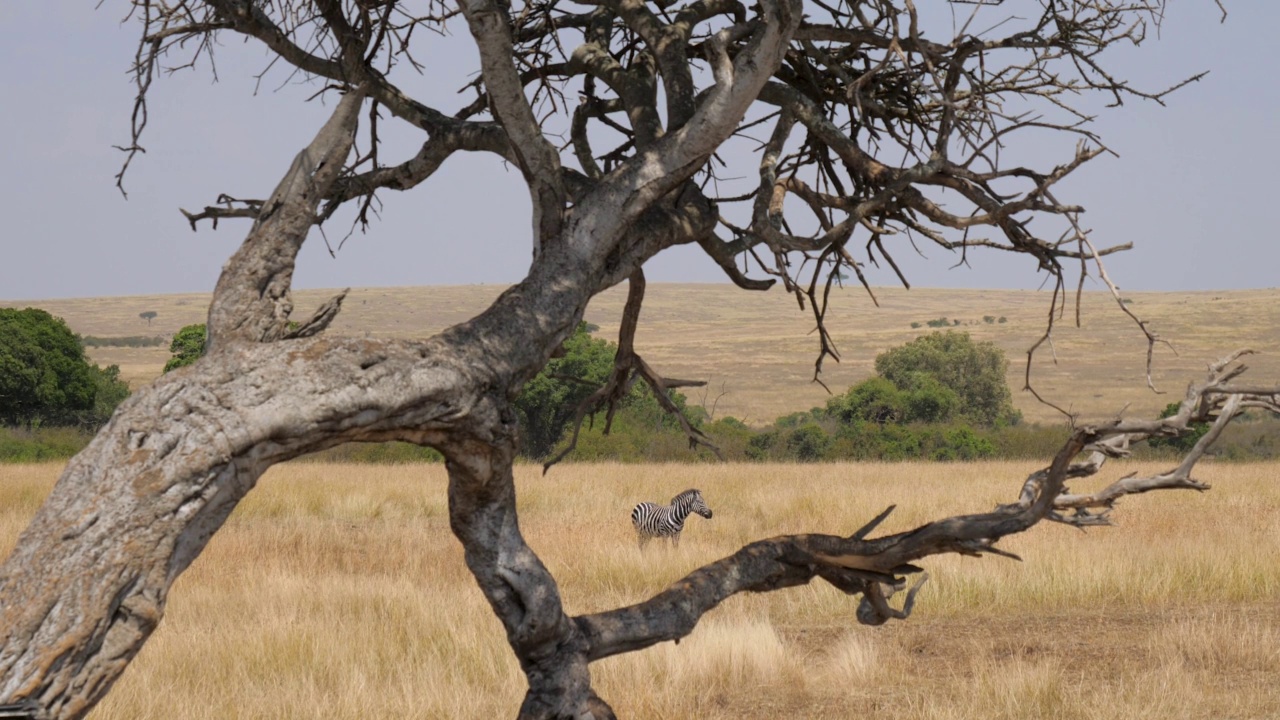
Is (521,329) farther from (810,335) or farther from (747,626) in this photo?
(810,335)

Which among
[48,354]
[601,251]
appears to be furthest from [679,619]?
[48,354]

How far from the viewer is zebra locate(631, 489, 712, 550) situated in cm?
1195

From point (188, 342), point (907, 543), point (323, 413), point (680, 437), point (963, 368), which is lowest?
point (680, 437)

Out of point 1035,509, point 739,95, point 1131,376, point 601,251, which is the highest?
point 739,95

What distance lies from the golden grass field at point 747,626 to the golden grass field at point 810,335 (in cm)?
2182

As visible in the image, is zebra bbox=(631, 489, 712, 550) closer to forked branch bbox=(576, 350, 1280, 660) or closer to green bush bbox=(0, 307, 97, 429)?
forked branch bbox=(576, 350, 1280, 660)

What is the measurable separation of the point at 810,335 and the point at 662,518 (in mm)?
73312

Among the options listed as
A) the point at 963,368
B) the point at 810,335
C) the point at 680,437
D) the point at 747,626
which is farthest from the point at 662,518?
the point at 810,335

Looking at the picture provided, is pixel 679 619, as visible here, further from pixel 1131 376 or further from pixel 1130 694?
pixel 1131 376

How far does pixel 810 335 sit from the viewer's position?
84.2 metres

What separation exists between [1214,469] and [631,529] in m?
13.0

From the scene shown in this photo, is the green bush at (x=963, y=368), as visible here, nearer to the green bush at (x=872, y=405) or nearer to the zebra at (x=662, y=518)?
the green bush at (x=872, y=405)

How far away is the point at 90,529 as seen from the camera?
2227mm

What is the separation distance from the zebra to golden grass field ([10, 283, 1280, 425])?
22.1 metres
